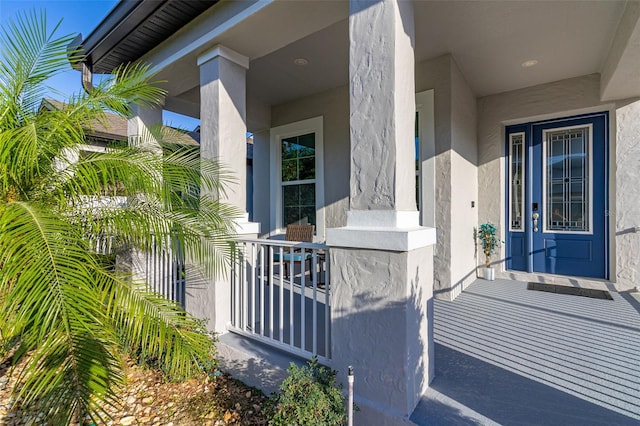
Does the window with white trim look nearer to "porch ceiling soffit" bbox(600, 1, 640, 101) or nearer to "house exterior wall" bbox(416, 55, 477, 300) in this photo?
"house exterior wall" bbox(416, 55, 477, 300)

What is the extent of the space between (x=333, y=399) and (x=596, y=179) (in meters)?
5.17

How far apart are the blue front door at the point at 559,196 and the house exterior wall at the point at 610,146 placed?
152mm

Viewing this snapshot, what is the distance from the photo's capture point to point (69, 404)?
148cm

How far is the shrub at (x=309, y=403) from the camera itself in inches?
71.9

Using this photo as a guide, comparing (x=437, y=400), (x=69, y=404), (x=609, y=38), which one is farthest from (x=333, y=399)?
(x=609, y=38)

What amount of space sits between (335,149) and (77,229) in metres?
3.97

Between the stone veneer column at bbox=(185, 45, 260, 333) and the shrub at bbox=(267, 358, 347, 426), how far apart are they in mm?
1421

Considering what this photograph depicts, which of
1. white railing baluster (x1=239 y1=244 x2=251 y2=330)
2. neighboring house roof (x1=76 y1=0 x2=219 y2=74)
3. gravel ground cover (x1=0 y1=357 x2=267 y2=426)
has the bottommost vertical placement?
gravel ground cover (x1=0 y1=357 x2=267 y2=426)

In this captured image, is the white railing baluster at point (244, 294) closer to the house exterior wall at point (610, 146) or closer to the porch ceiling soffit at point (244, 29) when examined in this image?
the porch ceiling soffit at point (244, 29)

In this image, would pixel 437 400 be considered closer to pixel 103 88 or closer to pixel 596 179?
pixel 103 88

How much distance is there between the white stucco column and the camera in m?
3.33

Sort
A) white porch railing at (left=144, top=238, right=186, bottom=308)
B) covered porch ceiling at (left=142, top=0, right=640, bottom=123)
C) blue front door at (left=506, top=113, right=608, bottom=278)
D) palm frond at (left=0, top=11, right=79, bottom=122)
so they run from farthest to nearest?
blue front door at (left=506, top=113, right=608, bottom=278) < white porch railing at (left=144, top=238, right=186, bottom=308) < covered porch ceiling at (left=142, top=0, right=640, bottom=123) < palm frond at (left=0, top=11, right=79, bottom=122)

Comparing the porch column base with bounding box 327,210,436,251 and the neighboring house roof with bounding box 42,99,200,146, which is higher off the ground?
the neighboring house roof with bounding box 42,99,200,146

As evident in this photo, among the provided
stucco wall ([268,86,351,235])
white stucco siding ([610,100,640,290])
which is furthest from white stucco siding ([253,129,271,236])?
white stucco siding ([610,100,640,290])
